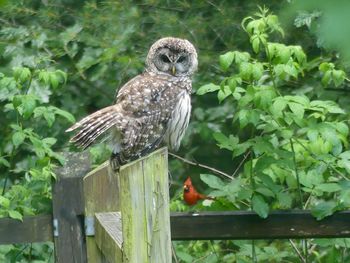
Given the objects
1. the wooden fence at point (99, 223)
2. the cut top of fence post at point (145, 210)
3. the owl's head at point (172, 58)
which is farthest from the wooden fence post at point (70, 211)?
the owl's head at point (172, 58)

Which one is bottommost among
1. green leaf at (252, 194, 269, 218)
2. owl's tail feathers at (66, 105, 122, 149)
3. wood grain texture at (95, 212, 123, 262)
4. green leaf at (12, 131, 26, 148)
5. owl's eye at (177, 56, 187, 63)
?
wood grain texture at (95, 212, 123, 262)

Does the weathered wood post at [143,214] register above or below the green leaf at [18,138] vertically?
below

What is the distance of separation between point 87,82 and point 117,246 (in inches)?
178

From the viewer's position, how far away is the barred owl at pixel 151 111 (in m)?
3.25

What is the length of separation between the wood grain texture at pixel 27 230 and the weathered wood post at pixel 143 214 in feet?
3.47

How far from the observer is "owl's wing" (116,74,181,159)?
3486 millimetres

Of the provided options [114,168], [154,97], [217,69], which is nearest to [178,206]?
[154,97]

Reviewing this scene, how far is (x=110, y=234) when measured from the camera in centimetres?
215

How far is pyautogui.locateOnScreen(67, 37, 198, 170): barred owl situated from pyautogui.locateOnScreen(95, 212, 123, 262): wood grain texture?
0.38 m

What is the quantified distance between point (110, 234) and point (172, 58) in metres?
2.28

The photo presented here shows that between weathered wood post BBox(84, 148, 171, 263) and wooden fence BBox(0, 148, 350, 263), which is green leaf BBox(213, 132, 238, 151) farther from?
weathered wood post BBox(84, 148, 171, 263)

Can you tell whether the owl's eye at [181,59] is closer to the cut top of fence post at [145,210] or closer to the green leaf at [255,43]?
the green leaf at [255,43]

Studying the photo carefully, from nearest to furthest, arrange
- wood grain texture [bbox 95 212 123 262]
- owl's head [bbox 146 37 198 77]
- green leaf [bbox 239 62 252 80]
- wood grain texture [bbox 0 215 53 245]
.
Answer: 1. wood grain texture [bbox 95 212 123 262]
2. wood grain texture [bbox 0 215 53 245]
3. green leaf [bbox 239 62 252 80]
4. owl's head [bbox 146 37 198 77]

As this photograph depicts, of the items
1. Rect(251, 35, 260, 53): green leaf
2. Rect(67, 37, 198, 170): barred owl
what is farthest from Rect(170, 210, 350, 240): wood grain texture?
Rect(251, 35, 260, 53): green leaf
